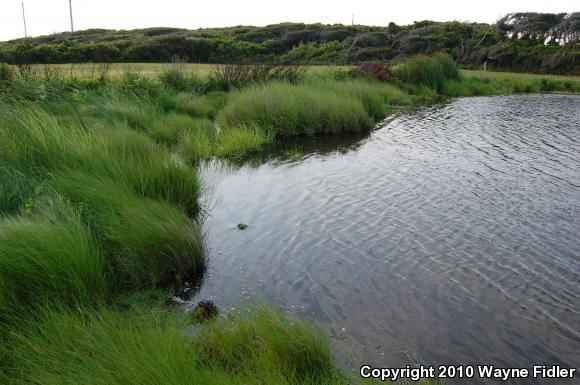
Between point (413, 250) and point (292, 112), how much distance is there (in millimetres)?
7718

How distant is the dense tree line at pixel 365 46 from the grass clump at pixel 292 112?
1806 cm

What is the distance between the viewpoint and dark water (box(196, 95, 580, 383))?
4.04m

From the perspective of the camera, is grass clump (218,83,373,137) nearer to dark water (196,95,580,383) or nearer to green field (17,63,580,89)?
dark water (196,95,580,383)

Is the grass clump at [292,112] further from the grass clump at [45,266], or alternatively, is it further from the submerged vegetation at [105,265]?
the grass clump at [45,266]

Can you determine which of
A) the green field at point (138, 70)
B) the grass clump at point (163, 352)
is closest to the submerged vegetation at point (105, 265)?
the grass clump at point (163, 352)

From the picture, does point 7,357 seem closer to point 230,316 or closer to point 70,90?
point 230,316

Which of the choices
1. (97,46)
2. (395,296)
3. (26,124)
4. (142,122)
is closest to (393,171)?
(395,296)

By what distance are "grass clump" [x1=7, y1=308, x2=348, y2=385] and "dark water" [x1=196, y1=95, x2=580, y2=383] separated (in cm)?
57

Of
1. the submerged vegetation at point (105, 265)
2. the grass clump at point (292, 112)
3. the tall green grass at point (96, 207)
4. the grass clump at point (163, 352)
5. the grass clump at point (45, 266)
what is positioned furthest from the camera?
the grass clump at point (292, 112)

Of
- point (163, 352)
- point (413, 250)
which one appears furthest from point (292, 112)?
point (163, 352)

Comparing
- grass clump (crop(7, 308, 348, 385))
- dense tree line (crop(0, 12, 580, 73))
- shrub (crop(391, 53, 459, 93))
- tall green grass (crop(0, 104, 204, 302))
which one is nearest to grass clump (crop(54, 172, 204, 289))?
tall green grass (crop(0, 104, 204, 302))

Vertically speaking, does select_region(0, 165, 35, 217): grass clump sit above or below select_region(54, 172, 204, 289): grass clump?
above

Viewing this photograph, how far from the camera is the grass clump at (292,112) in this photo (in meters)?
12.4

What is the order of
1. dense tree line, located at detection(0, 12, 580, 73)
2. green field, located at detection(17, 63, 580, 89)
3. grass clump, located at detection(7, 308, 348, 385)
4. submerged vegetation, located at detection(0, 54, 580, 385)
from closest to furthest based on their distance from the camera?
grass clump, located at detection(7, 308, 348, 385), submerged vegetation, located at detection(0, 54, 580, 385), green field, located at detection(17, 63, 580, 89), dense tree line, located at detection(0, 12, 580, 73)
